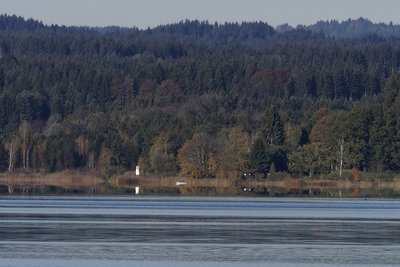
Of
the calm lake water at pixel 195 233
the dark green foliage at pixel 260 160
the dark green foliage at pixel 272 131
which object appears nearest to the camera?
the calm lake water at pixel 195 233

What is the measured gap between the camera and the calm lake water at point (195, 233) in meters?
45.2

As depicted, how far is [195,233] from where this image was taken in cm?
5522

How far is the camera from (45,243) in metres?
49.5

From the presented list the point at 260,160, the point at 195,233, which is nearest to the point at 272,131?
the point at 260,160

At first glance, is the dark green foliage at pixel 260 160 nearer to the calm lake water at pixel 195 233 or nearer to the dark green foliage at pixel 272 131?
the dark green foliage at pixel 272 131

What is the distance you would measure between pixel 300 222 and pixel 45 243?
1723cm

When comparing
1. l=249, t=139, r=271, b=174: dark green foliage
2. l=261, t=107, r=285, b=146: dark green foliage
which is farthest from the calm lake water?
l=261, t=107, r=285, b=146: dark green foliage

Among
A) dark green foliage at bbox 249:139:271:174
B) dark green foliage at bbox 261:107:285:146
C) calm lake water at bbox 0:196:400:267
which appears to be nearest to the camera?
calm lake water at bbox 0:196:400:267

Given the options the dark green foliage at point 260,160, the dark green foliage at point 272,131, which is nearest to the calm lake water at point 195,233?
the dark green foliage at point 260,160

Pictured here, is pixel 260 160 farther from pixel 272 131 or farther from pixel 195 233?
pixel 195 233

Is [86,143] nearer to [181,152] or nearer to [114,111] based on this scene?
[181,152]

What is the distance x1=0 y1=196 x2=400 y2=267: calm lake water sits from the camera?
1780 inches

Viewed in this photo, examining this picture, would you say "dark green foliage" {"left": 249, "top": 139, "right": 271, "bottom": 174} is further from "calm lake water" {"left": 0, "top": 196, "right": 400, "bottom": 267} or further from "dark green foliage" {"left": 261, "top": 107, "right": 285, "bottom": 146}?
"calm lake water" {"left": 0, "top": 196, "right": 400, "bottom": 267}

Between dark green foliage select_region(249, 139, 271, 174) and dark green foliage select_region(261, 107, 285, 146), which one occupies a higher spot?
dark green foliage select_region(261, 107, 285, 146)
